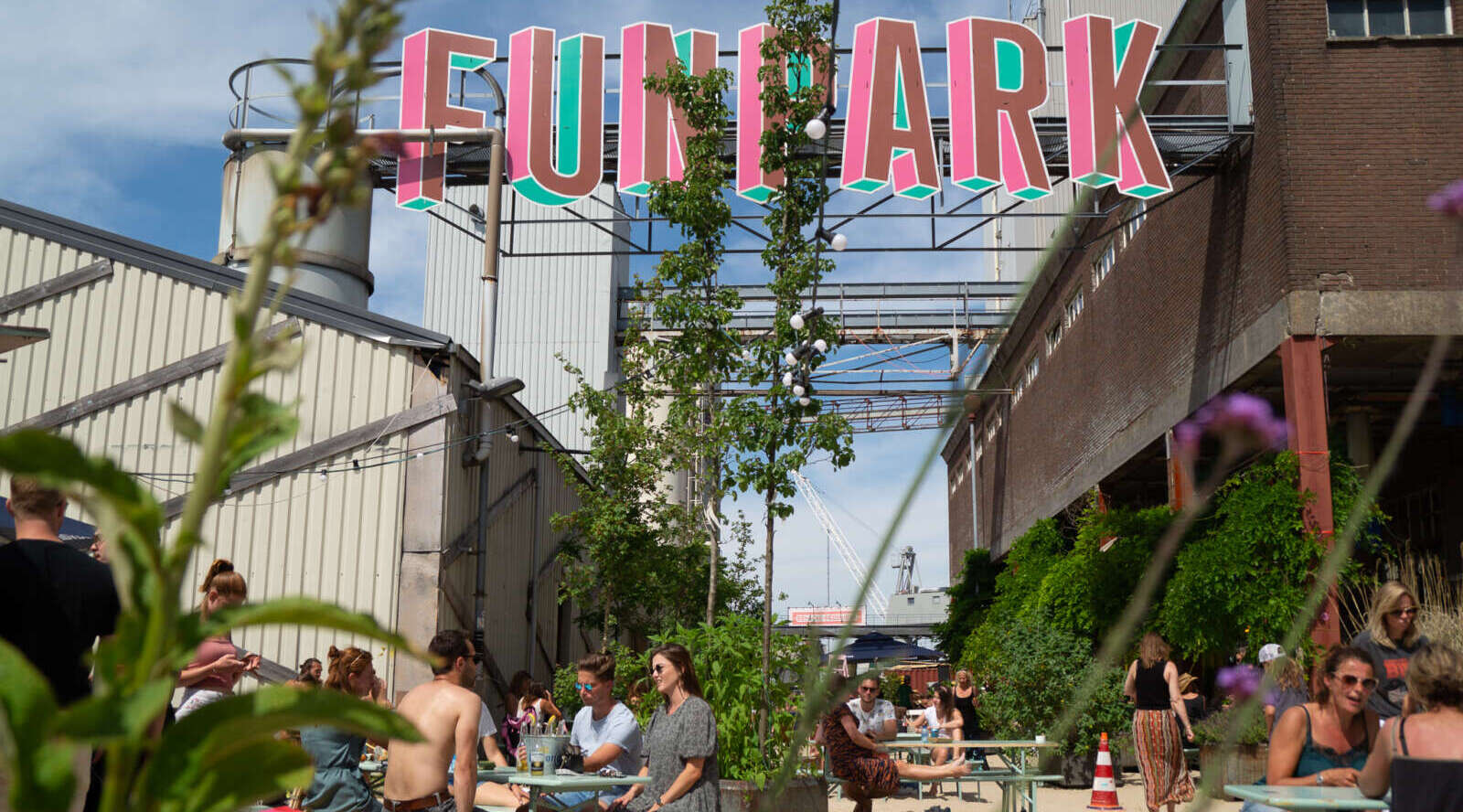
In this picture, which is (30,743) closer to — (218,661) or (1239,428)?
(1239,428)

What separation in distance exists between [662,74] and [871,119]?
323 centimetres

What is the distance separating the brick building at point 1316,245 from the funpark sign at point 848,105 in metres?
1.80

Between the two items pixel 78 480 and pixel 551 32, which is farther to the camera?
pixel 551 32

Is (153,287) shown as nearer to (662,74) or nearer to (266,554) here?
(266,554)

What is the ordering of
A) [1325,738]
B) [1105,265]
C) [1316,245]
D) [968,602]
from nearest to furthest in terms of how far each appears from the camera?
[1325,738], [1316,245], [1105,265], [968,602]

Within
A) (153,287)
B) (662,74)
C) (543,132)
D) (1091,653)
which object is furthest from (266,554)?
(1091,653)

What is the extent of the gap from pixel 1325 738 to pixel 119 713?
6179 millimetres

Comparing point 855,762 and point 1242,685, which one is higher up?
point 1242,685

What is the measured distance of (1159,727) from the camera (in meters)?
10.9

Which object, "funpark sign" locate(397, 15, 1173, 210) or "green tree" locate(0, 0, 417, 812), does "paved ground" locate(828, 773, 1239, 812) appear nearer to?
"funpark sign" locate(397, 15, 1173, 210)

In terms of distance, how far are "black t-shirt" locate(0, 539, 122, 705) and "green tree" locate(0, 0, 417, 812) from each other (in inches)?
112

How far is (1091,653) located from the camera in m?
19.4

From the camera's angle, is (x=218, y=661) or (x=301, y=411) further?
(x=301, y=411)

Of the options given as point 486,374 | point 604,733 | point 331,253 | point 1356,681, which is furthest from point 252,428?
point 331,253
